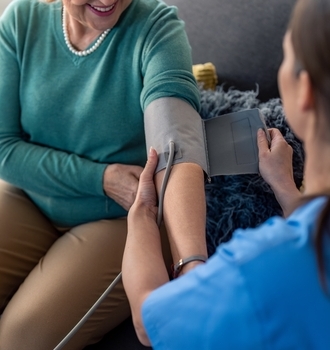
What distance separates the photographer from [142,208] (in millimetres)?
977

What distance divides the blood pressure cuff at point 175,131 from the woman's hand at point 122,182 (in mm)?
130

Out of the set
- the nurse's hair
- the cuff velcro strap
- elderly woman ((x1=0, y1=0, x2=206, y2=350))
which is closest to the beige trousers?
elderly woman ((x1=0, y1=0, x2=206, y2=350))

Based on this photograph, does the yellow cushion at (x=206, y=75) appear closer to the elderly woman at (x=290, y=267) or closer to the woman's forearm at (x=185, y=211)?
the woman's forearm at (x=185, y=211)

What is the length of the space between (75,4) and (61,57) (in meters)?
0.14

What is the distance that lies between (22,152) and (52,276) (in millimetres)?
301

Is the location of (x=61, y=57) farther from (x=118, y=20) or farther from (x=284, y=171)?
(x=284, y=171)

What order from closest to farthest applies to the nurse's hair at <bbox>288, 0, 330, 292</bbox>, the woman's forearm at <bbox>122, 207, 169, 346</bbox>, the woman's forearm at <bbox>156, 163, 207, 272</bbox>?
the nurse's hair at <bbox>288, 0, 330, 292</bbox>
the woman's forearm at <bbox>122, 207, 169, 346</bbox>
the woman's forearm at <bbox>156, 163, 207, 272</bbox>

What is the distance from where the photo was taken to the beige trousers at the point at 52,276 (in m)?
1.08

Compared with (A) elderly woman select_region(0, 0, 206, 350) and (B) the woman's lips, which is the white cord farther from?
(B) the woman's lips

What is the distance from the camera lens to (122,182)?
3.86 feet

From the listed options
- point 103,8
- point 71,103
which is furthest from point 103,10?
point 71,103

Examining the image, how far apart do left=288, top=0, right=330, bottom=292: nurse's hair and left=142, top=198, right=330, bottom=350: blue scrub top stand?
0.5 inches

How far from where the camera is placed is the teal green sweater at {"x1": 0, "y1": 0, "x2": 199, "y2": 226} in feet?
3.85

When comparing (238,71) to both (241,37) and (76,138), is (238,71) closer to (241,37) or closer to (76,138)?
(241,37)
